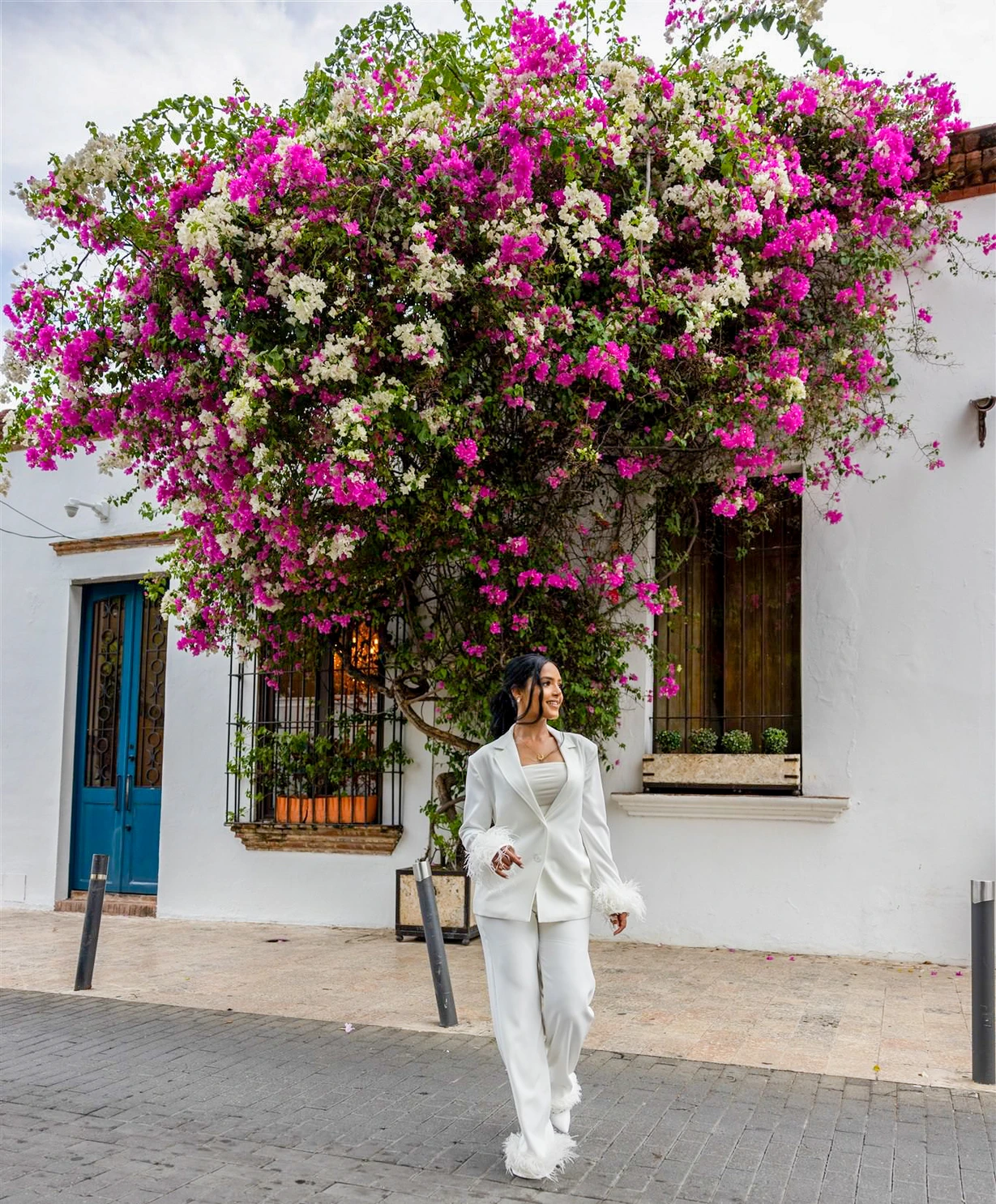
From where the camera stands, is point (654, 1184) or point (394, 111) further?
point (394, 111)

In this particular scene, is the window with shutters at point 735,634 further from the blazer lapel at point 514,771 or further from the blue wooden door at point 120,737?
the blue wooden door at point 120,737

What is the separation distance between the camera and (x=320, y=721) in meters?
10.0

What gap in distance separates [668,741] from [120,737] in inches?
215

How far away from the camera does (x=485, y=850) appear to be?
424 cm

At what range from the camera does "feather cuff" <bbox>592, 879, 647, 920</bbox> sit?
14.3 feet

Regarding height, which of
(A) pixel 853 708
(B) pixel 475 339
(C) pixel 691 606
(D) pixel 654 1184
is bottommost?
(D) pixel 654 1184

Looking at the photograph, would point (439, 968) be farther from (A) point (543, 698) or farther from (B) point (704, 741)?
(B) point (704, 741)

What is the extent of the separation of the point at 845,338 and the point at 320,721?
520 centimetres

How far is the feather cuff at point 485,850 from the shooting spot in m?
4.23

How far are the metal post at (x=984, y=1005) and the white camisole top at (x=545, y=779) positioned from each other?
6.78ft

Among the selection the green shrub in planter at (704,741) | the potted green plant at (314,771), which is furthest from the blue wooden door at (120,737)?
the green shrub in planter at (704,741)

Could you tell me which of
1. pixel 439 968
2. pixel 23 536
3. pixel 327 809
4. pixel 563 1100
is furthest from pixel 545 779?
pixel 23 536

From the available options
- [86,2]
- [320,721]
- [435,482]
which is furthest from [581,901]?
[86,2]

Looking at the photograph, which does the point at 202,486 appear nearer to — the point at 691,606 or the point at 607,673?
the point at 607,673
